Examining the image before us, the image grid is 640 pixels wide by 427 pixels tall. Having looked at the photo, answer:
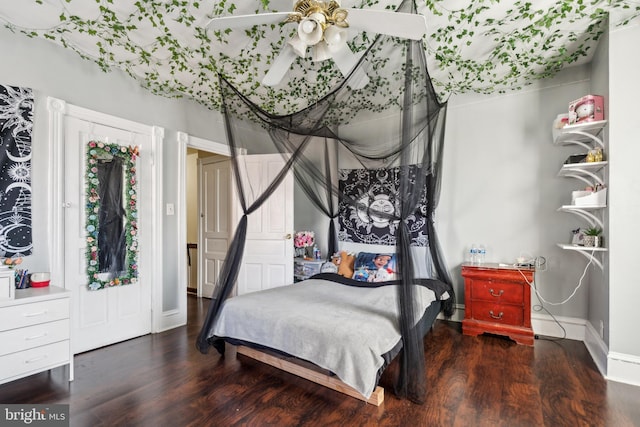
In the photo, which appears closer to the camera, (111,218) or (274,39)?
(274,39)

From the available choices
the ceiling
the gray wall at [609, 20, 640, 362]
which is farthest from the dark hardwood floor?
the ceiling

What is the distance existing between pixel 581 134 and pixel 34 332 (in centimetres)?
459

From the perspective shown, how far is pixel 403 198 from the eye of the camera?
1965mm

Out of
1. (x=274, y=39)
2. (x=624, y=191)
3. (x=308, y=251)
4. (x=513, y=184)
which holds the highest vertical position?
(x=274, y=39)

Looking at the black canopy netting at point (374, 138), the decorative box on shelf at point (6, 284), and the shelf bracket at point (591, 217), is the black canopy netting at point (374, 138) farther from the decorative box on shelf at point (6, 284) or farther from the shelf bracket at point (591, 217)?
the decorative box on shelf at point (6, 284)

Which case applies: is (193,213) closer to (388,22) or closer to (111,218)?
(111,218)

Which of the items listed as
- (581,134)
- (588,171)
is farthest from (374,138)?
(588,171)

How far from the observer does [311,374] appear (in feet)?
7.49

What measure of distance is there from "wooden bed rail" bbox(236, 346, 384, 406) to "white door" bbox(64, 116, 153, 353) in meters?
1.29

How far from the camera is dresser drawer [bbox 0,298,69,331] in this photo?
2.06 metres

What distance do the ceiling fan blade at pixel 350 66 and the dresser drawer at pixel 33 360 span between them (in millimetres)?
2787

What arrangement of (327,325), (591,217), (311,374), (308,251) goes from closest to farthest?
1. (327,325)
2. (311,374)
3. (591,217)
4. (308,251)

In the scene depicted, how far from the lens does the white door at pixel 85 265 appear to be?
9.13ft

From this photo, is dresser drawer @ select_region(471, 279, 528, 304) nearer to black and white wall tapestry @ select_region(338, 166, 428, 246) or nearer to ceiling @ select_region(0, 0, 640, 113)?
black and white wall tapestry @ select_region(338, 166, 428, 246)
